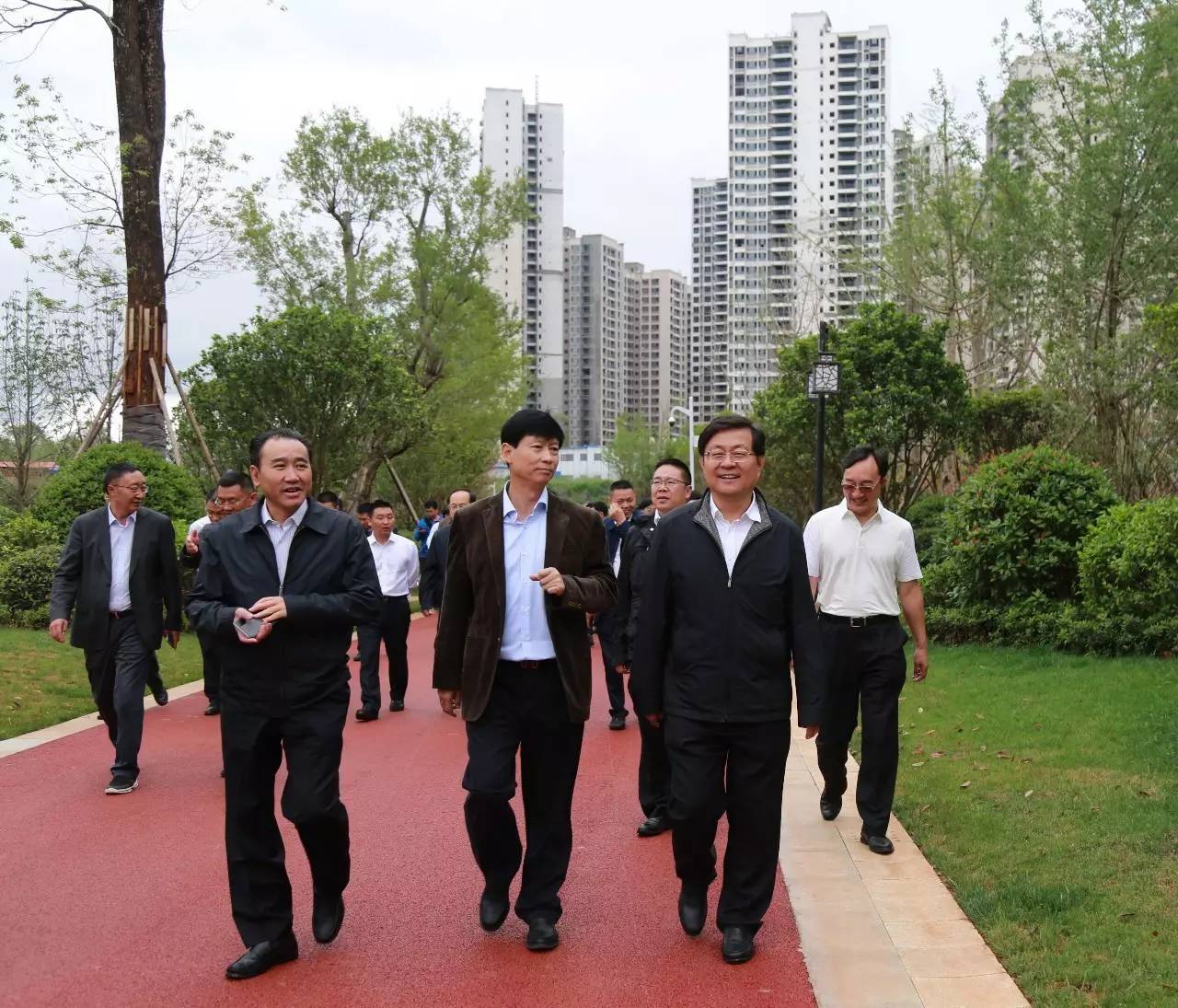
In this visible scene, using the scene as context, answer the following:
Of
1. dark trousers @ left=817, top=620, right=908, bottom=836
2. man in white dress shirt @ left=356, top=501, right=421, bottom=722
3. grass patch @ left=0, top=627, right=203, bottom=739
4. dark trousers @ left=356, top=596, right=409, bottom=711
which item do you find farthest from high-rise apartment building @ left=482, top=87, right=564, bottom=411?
dark trousers @ left=817, top=620, right=908, bottom=836

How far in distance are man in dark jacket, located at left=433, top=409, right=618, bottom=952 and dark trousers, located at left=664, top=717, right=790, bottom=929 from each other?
0.45 m

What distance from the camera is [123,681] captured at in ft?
25.5

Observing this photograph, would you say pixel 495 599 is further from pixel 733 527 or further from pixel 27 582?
pixel 27 582

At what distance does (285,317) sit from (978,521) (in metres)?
14.0

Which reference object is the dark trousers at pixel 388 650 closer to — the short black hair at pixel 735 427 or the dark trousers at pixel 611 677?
the dark trousers at pixel 611 677

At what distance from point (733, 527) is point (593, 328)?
103270 millimetres

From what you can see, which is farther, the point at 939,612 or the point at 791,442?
the point at 791,442

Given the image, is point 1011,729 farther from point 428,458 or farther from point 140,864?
point 428,458

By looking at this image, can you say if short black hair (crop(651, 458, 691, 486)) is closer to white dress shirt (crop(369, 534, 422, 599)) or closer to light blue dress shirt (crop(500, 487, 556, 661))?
light blue dress shirt (crop(500, 487, 556, 661))

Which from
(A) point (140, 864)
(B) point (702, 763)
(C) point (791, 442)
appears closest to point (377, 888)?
Answer: (A) point (140, 864)

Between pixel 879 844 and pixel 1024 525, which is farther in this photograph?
pixel 1024 525

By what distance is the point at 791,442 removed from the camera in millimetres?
26344

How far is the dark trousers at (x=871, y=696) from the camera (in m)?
6.37

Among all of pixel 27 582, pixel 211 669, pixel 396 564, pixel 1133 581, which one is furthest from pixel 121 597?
pixel 1133 581
